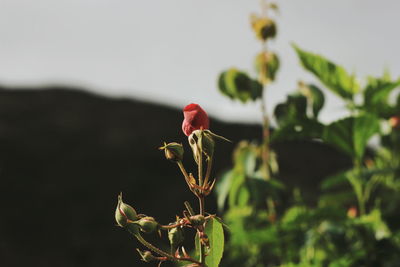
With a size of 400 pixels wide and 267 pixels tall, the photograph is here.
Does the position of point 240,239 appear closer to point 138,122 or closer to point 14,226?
point 14,226

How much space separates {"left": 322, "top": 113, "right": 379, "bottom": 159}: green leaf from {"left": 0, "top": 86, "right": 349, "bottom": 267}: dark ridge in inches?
119

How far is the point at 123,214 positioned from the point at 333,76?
63 cm

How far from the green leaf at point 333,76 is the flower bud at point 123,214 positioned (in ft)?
1.90

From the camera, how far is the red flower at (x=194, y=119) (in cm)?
49

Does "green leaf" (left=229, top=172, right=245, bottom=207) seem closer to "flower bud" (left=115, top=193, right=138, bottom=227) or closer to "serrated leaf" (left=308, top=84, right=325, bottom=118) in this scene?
"serrated leaf" (left=308, top=84, right=325, bottom=118)

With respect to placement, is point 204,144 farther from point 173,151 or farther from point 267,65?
point 267,65

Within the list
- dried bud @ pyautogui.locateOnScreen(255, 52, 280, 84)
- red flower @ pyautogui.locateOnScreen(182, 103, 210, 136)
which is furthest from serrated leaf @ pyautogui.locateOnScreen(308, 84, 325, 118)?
red flower @ pyautogui.locateOnScreen(182, 103, 210, 136)

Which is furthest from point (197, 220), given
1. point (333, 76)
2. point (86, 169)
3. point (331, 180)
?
point (86, 169)

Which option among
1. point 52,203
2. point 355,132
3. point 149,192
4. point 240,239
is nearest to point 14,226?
point 52,203

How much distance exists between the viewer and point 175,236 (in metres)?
0.45

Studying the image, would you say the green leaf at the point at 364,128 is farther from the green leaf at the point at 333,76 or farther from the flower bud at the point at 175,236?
the flower bud at the point at 175,236

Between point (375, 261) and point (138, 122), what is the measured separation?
4287 mm

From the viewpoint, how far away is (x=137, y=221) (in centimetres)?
46

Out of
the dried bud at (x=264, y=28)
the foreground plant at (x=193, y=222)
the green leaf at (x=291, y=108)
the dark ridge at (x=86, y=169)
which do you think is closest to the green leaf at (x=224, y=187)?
the green leaf at (x=291, y=108)
